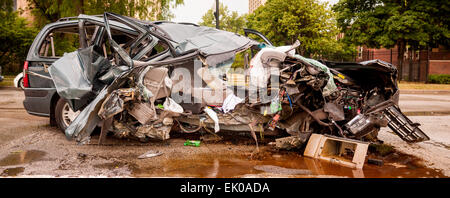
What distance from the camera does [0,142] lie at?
4672 mm

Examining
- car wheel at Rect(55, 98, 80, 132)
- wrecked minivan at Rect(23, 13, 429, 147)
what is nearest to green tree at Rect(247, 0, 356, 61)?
wrecked minivan at Rect(23, 13, 429, 147)

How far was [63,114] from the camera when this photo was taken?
4.93 meters

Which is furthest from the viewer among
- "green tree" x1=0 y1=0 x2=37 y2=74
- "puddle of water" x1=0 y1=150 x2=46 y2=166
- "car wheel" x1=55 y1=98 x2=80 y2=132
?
"green tree" x1=0 y1=0 x2=37 y2=74

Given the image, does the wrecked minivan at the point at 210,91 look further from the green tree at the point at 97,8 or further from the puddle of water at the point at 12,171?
the green tree at the point at 97,8

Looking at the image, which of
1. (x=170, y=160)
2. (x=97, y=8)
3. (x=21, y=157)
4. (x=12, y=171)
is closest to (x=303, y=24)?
(x=97, y=8)

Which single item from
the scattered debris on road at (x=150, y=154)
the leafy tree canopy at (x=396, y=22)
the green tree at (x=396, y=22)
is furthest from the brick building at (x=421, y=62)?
the scattered debris on road at (x=150, y=154)

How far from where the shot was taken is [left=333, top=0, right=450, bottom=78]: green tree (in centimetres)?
1984

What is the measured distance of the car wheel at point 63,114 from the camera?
16.0 feet

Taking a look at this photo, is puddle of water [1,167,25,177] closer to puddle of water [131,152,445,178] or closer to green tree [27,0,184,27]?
puddle of water [131,152,445,178]

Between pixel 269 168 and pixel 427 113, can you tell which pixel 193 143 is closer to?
pixel 269 168

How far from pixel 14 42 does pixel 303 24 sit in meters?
18.8

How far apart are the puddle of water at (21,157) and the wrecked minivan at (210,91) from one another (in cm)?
52
